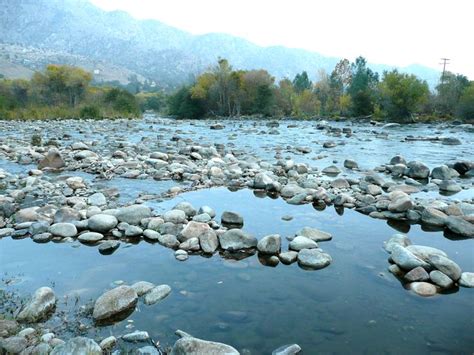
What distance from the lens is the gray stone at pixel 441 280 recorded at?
5.14 m

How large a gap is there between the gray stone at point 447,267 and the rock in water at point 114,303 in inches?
161

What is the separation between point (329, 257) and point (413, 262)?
3.87 feet

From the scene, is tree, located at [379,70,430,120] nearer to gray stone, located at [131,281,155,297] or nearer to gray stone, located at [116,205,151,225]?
gray stone, located at [116,205,151,225]

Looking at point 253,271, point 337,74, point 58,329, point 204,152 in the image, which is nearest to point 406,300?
point 253,271

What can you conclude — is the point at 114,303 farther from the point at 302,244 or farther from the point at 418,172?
the point at 418,172

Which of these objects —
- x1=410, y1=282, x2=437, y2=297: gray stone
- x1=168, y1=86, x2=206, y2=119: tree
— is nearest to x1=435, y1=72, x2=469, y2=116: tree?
x1=168, y1=86, x2=206, y2=119: tree

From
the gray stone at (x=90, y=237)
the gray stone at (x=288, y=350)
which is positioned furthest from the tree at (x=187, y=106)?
the gray stone at (x=288, y=350)

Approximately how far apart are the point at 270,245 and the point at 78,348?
3.42 metres

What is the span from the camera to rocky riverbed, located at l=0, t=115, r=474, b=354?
13.6 feet

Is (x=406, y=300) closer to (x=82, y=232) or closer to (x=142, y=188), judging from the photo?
(x=82, y=232)

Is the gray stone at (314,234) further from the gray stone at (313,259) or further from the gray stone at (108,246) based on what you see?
the gray stone at (108,246)

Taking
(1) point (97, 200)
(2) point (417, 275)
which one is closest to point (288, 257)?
(2) point (417, 275)

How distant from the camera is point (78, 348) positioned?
3.48m

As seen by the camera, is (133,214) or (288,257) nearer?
(288,257)
